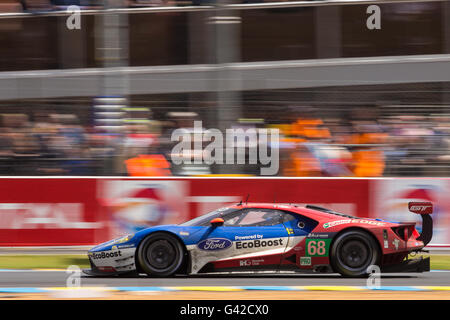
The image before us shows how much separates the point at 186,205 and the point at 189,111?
2631 millimetres

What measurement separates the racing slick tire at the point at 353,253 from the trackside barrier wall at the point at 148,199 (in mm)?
2806

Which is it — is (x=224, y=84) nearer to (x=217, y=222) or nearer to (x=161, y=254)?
(x=217, y=222)

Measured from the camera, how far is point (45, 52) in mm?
15023

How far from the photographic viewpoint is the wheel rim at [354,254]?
801 centimetres

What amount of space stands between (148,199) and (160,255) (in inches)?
108

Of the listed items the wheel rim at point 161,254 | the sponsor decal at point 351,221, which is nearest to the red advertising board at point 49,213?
the wheel rim at point 161,254

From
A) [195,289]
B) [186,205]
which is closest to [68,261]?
[186,205]

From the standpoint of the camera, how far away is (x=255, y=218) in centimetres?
820

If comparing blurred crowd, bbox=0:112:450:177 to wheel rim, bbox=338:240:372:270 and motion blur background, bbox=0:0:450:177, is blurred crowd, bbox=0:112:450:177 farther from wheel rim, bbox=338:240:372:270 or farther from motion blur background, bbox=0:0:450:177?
wheel rim, bbox=338:240:372:270

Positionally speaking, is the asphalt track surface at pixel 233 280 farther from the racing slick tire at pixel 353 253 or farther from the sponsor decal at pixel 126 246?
the sponsor decal at pixel 126 246

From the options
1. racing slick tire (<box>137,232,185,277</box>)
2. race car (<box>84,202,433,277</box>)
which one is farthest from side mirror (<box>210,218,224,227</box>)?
racing slick tire (<box>137,232,185,277</box>)

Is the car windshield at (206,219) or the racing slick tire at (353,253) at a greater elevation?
the car windshield at (206,219)

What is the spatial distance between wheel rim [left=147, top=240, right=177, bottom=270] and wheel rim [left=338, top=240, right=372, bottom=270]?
1.87 m

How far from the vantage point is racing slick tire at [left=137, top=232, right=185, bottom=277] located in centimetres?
809
